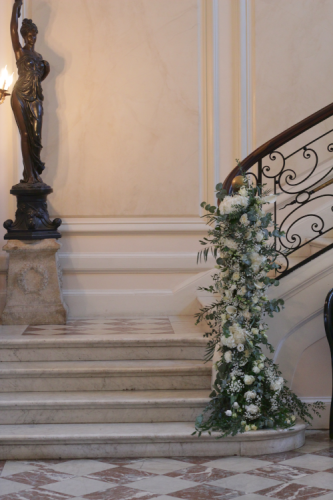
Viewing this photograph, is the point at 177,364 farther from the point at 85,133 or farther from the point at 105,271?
the point at 85,133

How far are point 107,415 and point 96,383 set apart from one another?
29 centimetres

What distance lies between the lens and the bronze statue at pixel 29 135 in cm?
523

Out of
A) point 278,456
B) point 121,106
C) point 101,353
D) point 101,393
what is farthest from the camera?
point 121,106

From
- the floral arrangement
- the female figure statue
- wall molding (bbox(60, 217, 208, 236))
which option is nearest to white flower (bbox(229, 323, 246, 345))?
the floral arrangement

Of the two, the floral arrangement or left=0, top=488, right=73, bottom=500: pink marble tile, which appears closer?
left=0, top=488, right=73, bottom=500: pink marble tile

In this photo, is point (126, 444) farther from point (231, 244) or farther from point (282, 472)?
point (231, 244)

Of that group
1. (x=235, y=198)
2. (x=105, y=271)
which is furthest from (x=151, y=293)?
(x=235, y=198)

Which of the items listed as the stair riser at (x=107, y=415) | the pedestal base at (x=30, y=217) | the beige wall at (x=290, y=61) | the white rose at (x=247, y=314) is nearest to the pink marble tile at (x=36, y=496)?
the stair riser at (x=107, y=415)

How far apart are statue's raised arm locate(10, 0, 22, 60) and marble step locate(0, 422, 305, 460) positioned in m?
3.31

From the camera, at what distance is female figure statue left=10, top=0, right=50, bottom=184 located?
5.23 metres

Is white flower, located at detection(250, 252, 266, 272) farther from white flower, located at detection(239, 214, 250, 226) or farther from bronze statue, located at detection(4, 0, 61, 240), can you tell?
bronze statue, located at detection(4, 0, 61, 240)

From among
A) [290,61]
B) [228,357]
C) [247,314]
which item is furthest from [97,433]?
[290,61]

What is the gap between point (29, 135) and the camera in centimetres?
529

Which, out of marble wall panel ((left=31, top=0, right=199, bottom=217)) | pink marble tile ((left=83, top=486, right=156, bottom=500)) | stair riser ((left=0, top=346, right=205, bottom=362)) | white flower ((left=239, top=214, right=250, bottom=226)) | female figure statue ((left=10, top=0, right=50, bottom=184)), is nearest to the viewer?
pink marble tile ((left=83, top=486, right=156, bottom=500))
